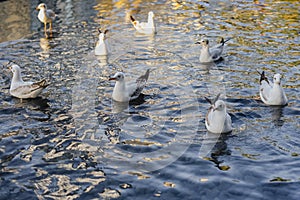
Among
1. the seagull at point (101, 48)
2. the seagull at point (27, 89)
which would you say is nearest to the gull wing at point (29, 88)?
the seagull at point (27, 89)

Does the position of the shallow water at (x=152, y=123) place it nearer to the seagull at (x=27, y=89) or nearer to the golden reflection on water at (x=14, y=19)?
the seagull at (x=27, y=89)

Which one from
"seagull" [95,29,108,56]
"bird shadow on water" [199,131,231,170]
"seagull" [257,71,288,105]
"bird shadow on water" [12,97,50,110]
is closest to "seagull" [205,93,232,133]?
"bird shadow on water" [199,131,231,170]

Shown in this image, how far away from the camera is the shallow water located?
26.0 feet

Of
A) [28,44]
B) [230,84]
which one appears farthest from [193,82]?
[28,44]

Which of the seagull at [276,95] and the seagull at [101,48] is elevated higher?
the seagull at [101,48]

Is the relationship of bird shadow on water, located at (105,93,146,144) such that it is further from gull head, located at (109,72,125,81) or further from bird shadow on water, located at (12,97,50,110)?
bird shadow on water, located at (12,97,50,110)

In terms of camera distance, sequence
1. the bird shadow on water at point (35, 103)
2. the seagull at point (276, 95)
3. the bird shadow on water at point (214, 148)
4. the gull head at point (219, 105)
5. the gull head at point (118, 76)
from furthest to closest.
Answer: the gull head at point (118, 76), the bird shadow on water at point (35, 103), the seagull at point (276, 95), the gull head at point (219, 105), the bird shadow on water at point (214, 148)

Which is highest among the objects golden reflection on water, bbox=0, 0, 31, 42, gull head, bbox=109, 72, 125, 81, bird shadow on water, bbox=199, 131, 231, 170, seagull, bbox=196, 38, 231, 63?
golden reflection on water, bbox=0, 0, 31, 42

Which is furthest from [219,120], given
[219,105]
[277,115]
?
[277,115]

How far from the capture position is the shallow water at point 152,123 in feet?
26.0

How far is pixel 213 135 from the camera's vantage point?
9.76 meters

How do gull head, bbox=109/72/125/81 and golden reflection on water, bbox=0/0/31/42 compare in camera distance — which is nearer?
gull head, bbox=109/72/125/81

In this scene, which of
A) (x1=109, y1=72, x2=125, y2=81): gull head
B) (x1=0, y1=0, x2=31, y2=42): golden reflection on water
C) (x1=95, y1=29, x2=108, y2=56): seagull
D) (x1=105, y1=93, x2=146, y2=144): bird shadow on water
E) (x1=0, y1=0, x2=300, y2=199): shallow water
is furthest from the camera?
(x1=0, y1=0, x2=31, y2=42): golden reflection on water

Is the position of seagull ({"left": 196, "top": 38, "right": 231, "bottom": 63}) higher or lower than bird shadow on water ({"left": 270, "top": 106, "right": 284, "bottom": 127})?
higher
